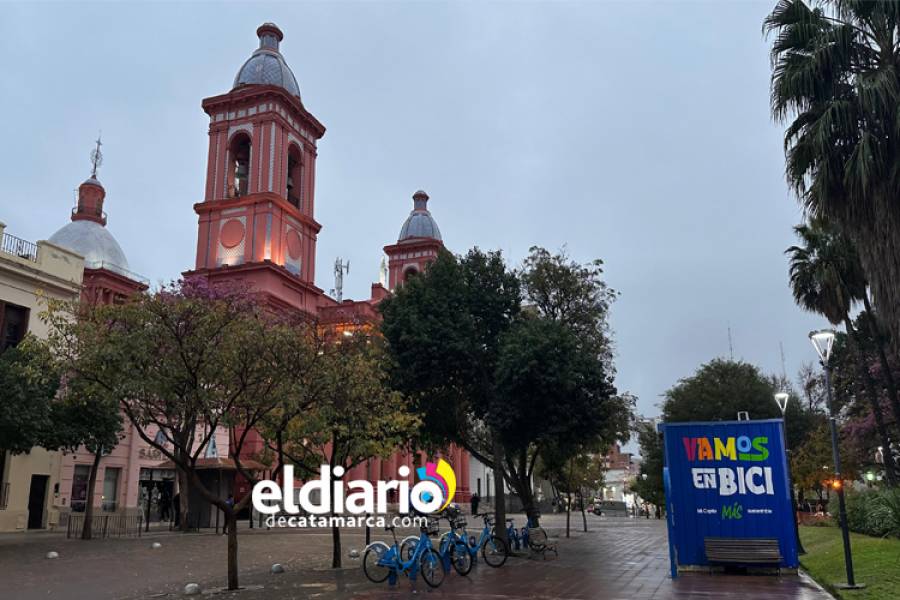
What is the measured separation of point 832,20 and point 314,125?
37.8m

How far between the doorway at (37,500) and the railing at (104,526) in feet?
4.04

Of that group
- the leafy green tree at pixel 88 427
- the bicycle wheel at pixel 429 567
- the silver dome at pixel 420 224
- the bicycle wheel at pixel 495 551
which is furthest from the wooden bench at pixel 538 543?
the silver dome at pixel 420 224

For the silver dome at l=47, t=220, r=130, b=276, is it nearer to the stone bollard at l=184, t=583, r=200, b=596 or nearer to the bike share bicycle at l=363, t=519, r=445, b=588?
the stone bollard at l=184, t=583, r=200, b=596

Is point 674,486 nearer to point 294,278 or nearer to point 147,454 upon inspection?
point 147,454

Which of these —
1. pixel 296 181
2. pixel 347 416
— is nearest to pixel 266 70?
pixel 296 181

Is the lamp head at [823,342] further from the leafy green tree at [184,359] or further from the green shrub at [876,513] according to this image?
the leafy green tree at [184,359]

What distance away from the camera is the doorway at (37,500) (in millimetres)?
28312

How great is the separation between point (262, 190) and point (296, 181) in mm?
4705

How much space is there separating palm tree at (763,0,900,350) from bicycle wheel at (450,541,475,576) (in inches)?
418

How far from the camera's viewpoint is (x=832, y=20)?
1725 cm

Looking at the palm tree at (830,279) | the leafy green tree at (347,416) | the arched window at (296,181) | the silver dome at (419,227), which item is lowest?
the leafy green tree at (347,416)

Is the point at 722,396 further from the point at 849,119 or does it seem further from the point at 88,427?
the point at 88,427

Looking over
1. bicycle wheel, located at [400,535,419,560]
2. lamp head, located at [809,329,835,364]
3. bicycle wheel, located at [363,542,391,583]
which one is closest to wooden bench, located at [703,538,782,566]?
lamp head, located at [809,329,835,364]

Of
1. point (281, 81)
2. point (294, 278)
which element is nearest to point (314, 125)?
point (281, 81)
